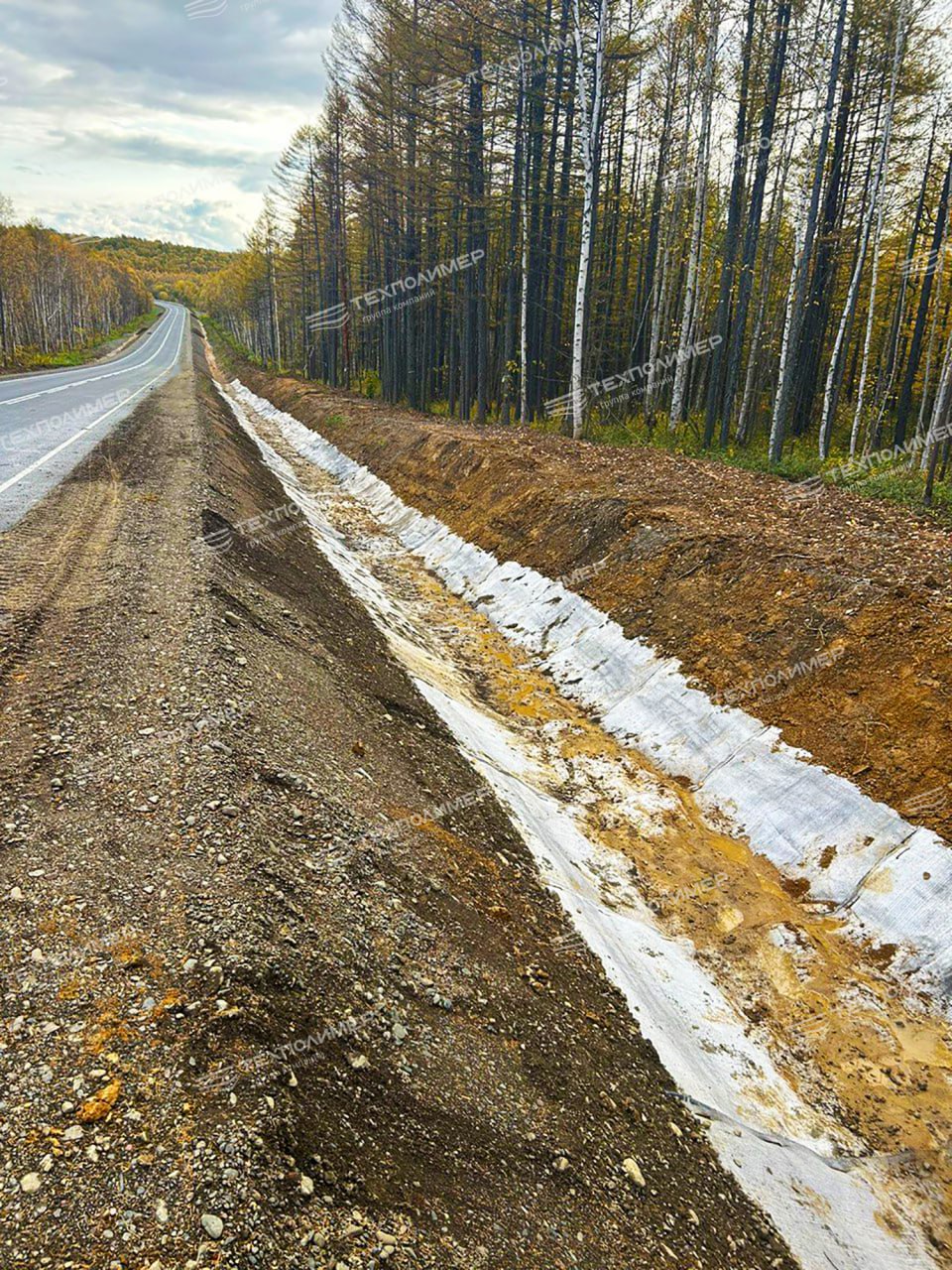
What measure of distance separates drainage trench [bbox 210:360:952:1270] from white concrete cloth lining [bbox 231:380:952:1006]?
0.70 feet

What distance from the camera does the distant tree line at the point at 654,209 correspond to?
52.5ft

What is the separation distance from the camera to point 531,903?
16.1 feet

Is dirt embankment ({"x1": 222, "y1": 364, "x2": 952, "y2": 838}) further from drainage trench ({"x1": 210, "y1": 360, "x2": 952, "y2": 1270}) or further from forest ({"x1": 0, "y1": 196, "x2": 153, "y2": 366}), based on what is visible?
forest ({"x1": 0, "y1": 196, "x2": 153, "y2": 366})

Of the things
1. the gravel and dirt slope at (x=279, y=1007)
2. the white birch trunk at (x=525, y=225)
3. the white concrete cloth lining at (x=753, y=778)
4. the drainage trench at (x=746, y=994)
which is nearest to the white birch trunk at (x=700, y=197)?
the white birch trunk at (x=525, y=225)

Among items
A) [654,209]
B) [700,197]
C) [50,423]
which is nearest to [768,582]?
[700,197]

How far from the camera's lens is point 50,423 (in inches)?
→ 607

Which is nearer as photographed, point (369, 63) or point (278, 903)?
point (278, 903)

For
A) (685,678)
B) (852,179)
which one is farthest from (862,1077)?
(852,179)

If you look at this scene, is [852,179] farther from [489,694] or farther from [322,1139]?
[322,1139]

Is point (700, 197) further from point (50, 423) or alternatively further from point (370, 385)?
point (370, 385)

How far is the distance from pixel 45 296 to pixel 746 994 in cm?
7855

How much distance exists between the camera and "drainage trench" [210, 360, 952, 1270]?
12.1 ft

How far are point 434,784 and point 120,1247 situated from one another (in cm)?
389

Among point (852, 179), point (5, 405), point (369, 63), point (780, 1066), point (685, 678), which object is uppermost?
point (369, 63)
